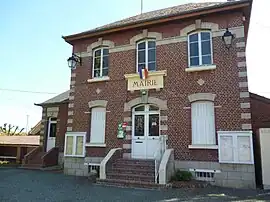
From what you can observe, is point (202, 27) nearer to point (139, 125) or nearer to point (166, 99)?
point (166, 99)

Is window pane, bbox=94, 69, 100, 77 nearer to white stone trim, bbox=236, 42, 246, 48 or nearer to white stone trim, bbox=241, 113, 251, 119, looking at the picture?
white stone trim, bbox=236, 42, 246, 48

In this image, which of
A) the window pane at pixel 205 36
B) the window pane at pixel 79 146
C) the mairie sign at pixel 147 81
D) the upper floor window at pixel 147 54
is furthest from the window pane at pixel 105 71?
the window pane at pixel 205 36

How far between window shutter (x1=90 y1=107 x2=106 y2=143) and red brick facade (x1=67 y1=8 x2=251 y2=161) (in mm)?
259

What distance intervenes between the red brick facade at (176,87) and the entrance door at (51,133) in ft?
14.1

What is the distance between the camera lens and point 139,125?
437 inches

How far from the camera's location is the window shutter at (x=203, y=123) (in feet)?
31.9

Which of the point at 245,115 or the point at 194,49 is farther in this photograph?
the point at 194,49

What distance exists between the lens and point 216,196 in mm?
7359

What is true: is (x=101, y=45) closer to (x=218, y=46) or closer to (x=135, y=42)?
(x=135, y=42)

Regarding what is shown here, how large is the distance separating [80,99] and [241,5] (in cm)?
835

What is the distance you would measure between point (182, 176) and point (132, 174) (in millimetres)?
1888

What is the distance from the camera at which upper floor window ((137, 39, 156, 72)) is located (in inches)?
446

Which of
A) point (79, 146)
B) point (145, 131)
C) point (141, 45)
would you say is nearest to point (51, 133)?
point (79, 146)

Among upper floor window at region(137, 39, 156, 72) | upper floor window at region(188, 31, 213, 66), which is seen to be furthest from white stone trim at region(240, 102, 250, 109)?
upper floor window at region(137, 39, 156, 72)
